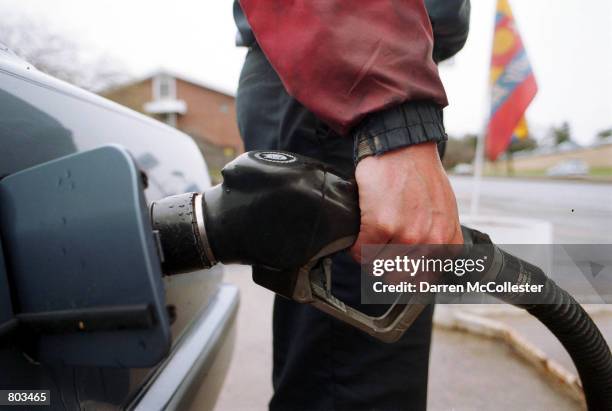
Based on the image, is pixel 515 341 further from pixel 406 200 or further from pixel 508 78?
pixel 508 78

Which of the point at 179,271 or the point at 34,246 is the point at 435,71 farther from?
the point at 34,246

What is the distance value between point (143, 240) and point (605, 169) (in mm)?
2262

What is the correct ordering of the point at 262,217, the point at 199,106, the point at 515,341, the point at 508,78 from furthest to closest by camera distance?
the point at 199,106
the point at 508,78
the point at 515,341
the point at 262,217

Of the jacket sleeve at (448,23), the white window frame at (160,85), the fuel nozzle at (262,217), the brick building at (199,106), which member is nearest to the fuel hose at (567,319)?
the fuel nozzle at (262,217)

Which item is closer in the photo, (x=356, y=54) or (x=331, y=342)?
(x=356, y=54)

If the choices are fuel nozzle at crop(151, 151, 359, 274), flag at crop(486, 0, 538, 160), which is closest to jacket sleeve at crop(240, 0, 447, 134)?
fuel nozzle at crop(151, 151, 359, 274)

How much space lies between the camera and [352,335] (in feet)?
3.23

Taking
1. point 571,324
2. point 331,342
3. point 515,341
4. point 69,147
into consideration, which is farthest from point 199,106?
point 571,324

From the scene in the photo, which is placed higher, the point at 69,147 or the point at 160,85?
the point at 69,147

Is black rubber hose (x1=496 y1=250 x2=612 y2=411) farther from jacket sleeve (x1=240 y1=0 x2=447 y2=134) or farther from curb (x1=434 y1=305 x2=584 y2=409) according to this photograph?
curb (x1=434 y1=305 x2=584 y2=409)

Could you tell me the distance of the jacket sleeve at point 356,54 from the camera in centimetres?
68

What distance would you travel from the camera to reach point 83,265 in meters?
0.58

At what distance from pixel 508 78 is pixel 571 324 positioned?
132 inches

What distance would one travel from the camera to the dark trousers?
96 centimetres
